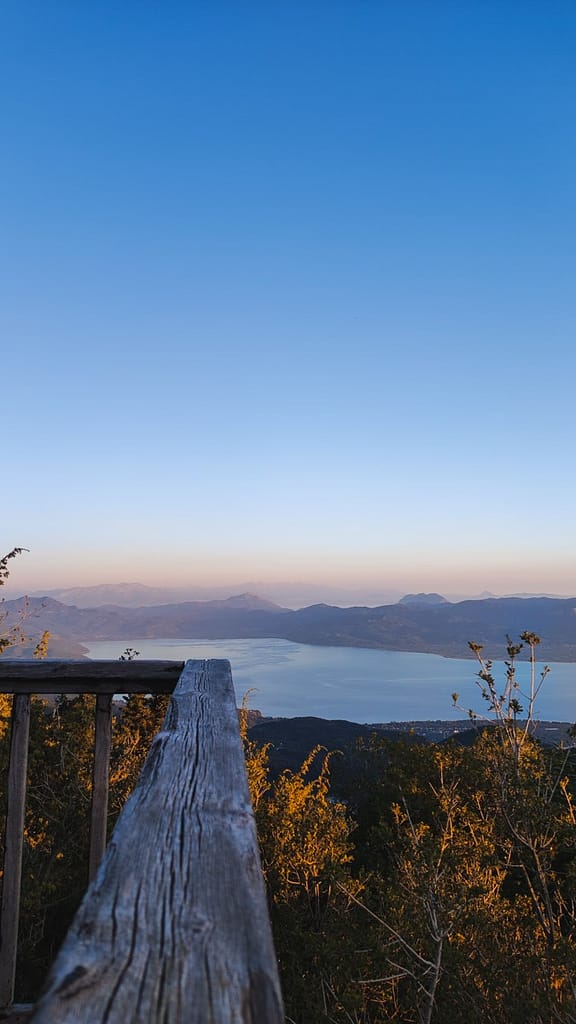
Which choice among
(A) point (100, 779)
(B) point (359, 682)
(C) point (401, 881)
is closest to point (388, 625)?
(B) point (359, 682)

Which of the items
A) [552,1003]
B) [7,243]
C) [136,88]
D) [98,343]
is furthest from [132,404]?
[552,1003]

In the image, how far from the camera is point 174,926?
0.53m

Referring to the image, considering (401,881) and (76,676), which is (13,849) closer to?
(76,676)

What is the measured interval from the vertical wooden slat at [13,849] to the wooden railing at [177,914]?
102 centimetres

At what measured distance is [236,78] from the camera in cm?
1370

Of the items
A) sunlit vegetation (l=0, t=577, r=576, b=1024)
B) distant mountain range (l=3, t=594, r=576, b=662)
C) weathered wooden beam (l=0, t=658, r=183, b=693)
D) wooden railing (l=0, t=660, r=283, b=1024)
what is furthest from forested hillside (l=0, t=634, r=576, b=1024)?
distant mountain range (l=3, t=594, r=576, b=662)

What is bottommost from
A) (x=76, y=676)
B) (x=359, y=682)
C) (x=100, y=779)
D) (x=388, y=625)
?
(x=359, y=682)

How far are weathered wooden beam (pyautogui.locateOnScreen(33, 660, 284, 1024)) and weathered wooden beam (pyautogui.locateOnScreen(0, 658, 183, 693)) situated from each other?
3.84 ft

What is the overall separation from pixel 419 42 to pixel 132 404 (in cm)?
2305

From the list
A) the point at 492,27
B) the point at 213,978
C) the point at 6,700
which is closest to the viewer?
the point at 213,978

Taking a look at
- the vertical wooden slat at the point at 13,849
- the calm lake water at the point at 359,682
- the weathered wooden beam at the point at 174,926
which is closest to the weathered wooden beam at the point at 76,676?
the vertical wooden slat at the point at 13,849

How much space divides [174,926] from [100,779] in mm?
1583

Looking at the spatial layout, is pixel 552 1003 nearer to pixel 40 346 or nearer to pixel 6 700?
pixel 6 700

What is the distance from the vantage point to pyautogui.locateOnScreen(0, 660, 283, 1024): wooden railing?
1.43 feet
